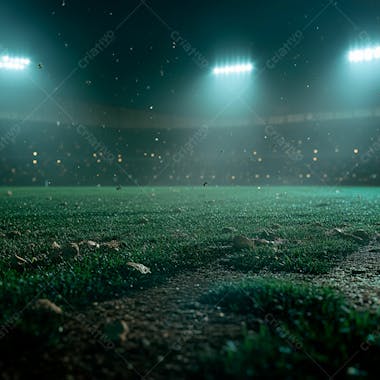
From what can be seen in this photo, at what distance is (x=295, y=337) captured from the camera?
3.18m

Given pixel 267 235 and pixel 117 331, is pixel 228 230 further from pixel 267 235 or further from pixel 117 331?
pixel 117 331

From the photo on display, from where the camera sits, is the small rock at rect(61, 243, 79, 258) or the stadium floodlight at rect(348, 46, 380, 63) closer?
the small rock at rect(61, 243, 79, 258)

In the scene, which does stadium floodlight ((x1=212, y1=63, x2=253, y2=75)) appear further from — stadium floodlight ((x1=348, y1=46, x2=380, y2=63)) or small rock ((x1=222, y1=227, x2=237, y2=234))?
small rock ((x1=222, y1=227, x2=237, y2=234))

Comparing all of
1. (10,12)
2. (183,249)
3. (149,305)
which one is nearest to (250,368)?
(149,305)

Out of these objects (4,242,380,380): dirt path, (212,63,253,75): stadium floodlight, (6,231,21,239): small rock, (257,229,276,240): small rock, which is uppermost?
(212,63,253,75): stadium floodlight

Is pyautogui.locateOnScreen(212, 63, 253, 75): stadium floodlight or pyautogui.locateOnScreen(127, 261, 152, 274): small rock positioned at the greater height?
pyautogui.locateOnScreen(212, 63, 253, 75): stadium floodlight

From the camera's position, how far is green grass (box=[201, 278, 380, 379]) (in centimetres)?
269

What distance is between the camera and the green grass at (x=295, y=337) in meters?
2.69

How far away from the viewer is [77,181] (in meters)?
49.2

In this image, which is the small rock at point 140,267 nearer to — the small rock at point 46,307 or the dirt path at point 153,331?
the dirt path at point 153,331

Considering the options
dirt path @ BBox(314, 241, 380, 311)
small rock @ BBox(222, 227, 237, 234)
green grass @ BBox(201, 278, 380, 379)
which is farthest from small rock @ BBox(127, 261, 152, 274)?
small rock @ BBox(222, 227, 237, 234)

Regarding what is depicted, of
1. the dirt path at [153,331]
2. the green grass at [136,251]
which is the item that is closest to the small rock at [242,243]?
→ the green grass at [136,251]

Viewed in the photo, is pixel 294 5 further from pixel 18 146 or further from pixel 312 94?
pixel 18 146

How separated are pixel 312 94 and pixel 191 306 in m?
43.1
